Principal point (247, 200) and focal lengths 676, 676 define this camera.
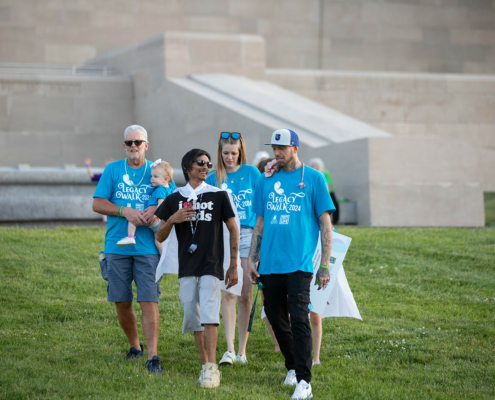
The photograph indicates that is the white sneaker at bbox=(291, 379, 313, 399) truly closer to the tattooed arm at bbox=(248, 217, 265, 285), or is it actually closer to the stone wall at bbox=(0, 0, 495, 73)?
the tattooed arm at bbox=(248, 217, 265, 285)

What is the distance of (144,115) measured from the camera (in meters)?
19.6

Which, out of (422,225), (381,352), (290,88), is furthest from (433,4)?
(381,352)

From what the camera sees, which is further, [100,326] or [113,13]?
[113,13]

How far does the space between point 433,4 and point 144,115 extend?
15249mm

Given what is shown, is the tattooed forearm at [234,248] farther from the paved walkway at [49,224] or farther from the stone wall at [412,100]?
the stone wall at [412,100]

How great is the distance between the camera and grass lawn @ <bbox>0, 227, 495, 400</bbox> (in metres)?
5.41

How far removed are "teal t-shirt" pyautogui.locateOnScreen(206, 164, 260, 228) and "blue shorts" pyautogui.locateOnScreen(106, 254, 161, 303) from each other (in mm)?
911

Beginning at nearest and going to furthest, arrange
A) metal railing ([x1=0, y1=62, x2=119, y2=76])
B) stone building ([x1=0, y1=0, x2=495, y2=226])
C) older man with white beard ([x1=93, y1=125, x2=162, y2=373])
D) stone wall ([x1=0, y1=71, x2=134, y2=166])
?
older man with white beard ([x1=93, y1=125, x2=162, y2=373]) < stone building ([x1=0, y1=0, x2=495, y2=226]) < stone wall ([x1=0, y1=71, x2=134, y2=166]) < metal railing ([x1=0, y1=62, x2=119, y2=76])

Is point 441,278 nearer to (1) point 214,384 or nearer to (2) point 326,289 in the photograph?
(2) point 326,289

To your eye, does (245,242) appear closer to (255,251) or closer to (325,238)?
(255,251)

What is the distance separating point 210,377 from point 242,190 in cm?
178

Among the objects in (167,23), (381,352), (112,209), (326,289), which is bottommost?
(381,352)

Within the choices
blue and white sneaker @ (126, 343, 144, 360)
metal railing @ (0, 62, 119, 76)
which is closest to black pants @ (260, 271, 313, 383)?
blue and white sneaker @ (126, 343, 144, 360)

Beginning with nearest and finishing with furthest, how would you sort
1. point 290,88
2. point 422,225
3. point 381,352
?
point 381,352, point 422,225, point 290,88
